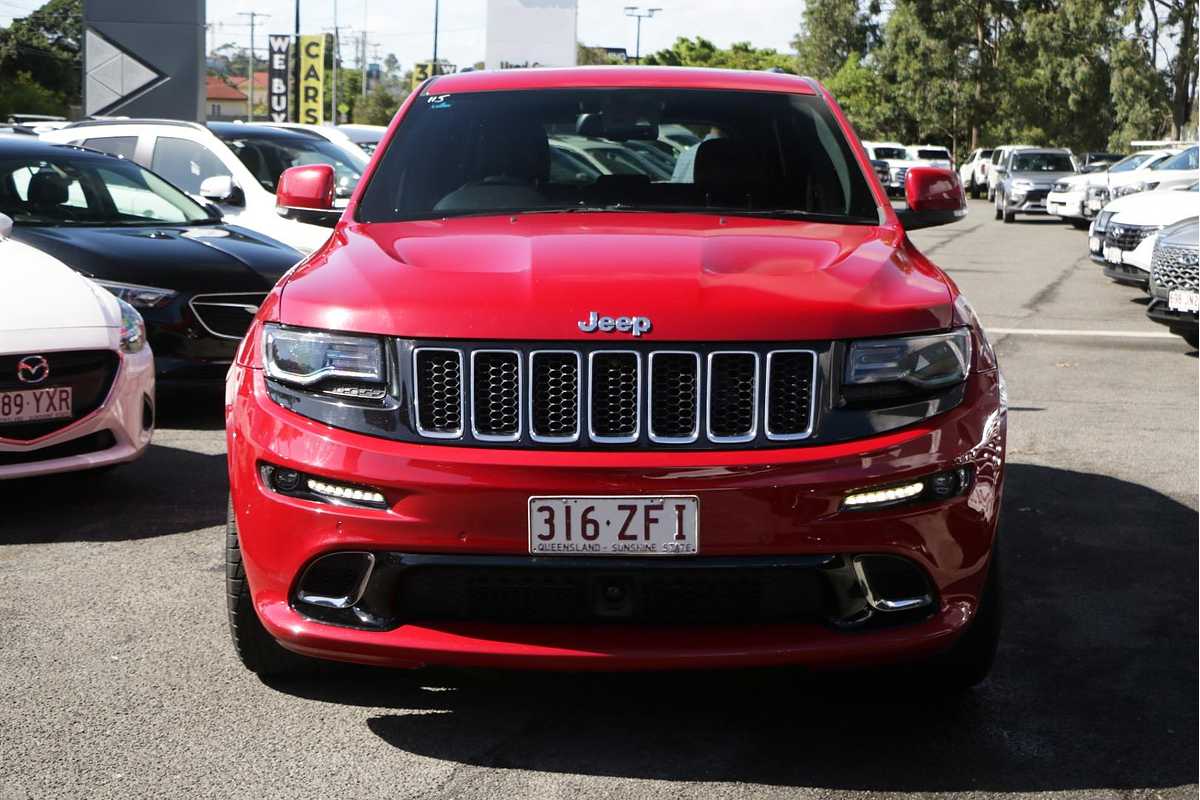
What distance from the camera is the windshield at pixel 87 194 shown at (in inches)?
350

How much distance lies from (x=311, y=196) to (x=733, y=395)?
7.35 ft

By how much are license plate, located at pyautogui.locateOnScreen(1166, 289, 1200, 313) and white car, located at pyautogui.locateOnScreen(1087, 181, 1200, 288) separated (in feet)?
10.0

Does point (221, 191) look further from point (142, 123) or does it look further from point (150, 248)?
point (142, 123)

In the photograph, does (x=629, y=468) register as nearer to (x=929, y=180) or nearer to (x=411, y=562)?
(x=411, y=562)

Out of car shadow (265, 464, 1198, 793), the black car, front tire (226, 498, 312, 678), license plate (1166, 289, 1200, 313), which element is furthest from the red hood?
license plate (1166, 289, 1200, 313)

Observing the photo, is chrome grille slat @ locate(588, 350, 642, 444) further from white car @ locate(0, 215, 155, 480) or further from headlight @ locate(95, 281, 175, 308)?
headlight @ locate(95, 281, 175, 308)

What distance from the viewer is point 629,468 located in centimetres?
342

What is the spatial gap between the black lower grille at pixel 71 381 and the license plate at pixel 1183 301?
803cm

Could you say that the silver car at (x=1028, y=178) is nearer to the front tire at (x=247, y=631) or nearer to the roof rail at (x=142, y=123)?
the roof rail at (x=142, y=123)

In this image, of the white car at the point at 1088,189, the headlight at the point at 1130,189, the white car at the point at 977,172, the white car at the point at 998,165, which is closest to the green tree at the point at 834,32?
the white car at the point at 977,172

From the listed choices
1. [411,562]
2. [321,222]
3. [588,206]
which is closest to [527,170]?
[588,206]

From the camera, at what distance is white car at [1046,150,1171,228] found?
28.6 m

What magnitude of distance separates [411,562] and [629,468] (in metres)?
0.52

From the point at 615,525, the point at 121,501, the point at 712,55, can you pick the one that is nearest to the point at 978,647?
the point at 615,525
